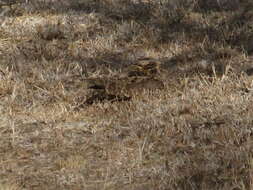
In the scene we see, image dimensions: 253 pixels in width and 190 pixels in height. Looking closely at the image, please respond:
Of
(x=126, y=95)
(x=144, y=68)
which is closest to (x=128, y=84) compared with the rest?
(x=126, y=95)

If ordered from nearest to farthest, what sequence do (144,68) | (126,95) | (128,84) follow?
(126,95) < (128,84) < (144,68)

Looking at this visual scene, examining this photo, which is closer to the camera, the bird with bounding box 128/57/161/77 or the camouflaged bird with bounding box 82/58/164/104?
the camouflaged bird with bounding box 82/58/164/104

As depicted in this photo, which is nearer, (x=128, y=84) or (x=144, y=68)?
(x=128, y=84)

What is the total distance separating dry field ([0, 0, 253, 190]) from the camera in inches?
199

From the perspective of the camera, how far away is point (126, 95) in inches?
265

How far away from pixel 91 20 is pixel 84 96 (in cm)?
306

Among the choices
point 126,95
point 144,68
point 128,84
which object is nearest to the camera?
point 126,95

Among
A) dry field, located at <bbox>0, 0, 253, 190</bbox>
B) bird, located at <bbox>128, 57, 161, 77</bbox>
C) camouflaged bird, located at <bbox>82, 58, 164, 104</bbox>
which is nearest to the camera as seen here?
dry field, located at <bbox>0, 0, 253, 190</bbox>

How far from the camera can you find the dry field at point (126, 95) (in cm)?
506

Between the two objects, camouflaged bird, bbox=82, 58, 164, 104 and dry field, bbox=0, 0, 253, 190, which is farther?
camouflaged bird, bbox=82, 58, 164, 104

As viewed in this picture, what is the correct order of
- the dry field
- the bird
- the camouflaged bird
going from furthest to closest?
the bird < the camouflaged bird < the dry field

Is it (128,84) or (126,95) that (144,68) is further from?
(126,95)

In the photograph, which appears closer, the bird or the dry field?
the dry field

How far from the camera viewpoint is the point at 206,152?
5.24 m
